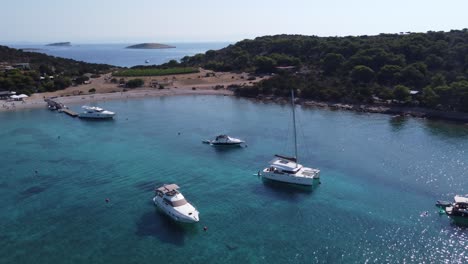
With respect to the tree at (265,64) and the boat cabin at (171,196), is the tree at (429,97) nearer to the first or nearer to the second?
the tree at (265,64)

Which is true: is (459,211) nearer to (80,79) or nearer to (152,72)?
(80,79)

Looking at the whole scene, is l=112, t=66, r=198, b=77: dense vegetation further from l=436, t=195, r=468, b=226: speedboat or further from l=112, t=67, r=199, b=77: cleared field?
l=436, t=195, r=468, b=226: speedboat

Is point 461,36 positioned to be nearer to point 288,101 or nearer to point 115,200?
point 288,101

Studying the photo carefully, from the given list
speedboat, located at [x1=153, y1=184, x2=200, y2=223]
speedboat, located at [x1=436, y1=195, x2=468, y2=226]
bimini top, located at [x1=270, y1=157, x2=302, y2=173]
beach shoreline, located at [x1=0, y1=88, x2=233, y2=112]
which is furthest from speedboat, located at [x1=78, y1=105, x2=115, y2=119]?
speedboat, located at [x1=436, y1=195, x2=468, y2=226]

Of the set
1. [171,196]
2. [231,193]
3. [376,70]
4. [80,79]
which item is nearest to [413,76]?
[376,70]

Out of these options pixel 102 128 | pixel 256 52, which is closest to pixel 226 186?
pixel 102 128

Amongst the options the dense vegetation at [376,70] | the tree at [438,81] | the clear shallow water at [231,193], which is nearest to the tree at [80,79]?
the clear shallow water at [231,193]

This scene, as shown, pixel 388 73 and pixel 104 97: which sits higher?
pixel 388 73
